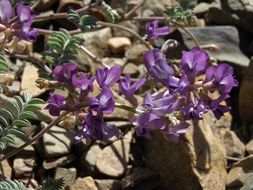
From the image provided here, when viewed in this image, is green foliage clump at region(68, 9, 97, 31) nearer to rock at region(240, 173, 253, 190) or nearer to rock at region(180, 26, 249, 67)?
rock at region(180, 26, 249, 67)

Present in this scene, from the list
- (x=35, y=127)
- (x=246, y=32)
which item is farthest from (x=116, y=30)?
(x=35, y=127)

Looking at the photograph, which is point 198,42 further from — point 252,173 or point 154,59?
point 154,59

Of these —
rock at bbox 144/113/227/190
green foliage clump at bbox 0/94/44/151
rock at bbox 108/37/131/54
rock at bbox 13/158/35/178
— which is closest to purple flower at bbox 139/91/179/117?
green foliage clump at bbox 0/94/44/151

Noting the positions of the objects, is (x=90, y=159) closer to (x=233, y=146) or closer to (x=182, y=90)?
(x=233, y=146)

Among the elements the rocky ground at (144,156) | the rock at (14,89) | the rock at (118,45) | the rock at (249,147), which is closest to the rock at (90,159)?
the rocky ground at (144,156)

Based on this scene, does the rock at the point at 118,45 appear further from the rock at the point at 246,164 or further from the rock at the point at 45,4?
the rock at the point at 246,164

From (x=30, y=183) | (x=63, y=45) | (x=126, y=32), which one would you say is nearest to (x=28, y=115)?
(x=30, y=183)
